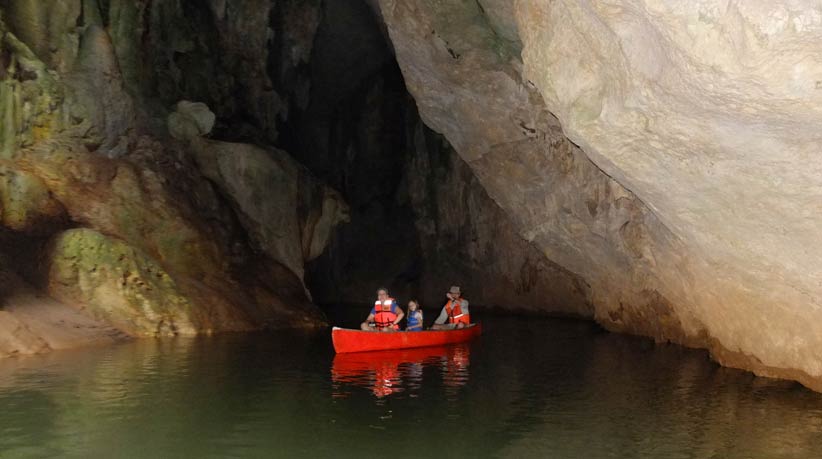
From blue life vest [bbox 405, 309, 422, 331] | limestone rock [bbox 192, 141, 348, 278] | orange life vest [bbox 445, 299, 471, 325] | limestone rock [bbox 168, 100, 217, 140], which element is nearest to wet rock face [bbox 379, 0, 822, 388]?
orange life vest [bbox 445, 299, 471, 325]

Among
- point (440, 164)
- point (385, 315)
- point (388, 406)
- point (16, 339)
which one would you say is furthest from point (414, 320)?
point (440, 164)

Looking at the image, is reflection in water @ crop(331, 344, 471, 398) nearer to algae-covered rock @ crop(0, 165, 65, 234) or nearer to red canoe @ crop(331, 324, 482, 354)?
red canoe @ crop(331, 324, 482, 354)

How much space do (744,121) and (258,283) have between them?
16.9m

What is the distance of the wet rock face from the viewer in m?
8.27

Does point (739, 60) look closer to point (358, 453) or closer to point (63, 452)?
point (358, 453)

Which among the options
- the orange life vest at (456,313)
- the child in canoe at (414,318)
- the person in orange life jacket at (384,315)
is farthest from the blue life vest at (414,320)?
the orange life vest at (456,313)

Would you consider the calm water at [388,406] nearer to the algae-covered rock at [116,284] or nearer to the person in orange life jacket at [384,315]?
the person in orange life jacket at [384,315]

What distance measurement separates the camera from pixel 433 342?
19656mm

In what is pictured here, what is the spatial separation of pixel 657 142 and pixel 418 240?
86.4ft

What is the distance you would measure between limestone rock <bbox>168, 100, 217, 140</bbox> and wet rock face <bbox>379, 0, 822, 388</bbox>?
657 cm

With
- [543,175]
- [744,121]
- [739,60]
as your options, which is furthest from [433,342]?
[739,60]

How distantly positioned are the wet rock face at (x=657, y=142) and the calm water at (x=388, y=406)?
A: 70.3 inches

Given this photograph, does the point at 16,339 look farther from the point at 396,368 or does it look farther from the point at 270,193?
the point at 270,193

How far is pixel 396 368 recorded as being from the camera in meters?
15.9
